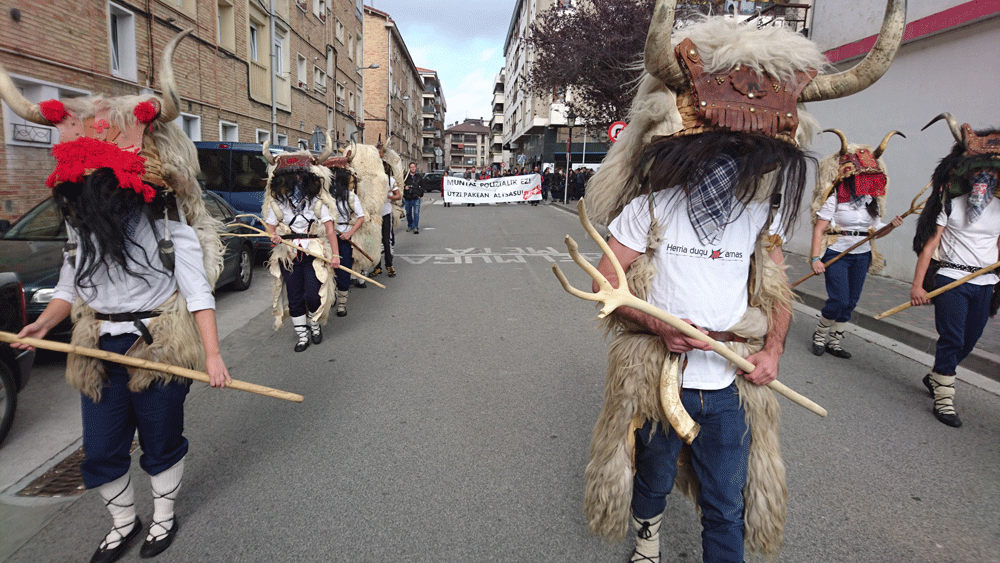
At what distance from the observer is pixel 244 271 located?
8758 mm

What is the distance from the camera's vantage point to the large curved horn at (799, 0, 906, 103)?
1881 mm

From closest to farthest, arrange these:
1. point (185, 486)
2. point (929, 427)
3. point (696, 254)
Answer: point (696, 254)
point (185, 486)
point (929, 427)

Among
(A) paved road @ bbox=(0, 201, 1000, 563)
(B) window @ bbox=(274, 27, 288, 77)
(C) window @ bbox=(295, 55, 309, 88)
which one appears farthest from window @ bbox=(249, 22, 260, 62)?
(A) paved road @ bbox=(0, 201, 1000, 563)

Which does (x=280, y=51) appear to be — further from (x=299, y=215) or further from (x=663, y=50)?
(x=663, y=50)

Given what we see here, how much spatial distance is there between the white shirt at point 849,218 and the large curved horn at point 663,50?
437 centimetres

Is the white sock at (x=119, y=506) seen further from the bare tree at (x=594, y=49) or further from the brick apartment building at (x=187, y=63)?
the bare tree at (x=594, y=49)

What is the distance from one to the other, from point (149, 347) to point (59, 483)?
1.43 meters

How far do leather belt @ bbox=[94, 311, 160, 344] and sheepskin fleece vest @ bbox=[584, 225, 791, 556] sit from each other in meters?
2.05

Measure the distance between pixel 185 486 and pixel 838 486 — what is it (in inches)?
143

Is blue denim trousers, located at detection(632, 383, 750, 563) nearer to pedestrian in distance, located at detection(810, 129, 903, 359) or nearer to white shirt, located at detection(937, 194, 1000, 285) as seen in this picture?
white shirt, located at detection(937, 194, 1000, 285)

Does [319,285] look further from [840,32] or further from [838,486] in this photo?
[840,32]

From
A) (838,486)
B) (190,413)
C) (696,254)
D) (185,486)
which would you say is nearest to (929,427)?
(838,486)

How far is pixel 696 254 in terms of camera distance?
6.90 feet

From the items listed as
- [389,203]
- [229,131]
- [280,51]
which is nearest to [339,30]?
[280,51]
